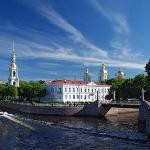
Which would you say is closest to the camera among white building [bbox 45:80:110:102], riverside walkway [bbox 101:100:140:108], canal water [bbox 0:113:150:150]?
canal water [bbox 0:113:150:150]

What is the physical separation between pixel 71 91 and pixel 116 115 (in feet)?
193

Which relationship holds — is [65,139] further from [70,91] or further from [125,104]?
[70,91]

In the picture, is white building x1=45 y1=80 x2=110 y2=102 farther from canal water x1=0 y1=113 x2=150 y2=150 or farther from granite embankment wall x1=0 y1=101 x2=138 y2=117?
canal water x1=0 y1=113 x2=150 y2=150

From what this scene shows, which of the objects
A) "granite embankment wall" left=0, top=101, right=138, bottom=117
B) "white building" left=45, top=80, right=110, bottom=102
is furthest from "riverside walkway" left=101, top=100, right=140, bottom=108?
A: "white building" left=45, top=80, right=110, bottom=102

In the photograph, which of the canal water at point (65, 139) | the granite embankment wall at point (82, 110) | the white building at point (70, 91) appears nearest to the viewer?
the canal water at point (65, 139)

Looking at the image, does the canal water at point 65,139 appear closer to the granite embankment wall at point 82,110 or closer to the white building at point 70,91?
the granite embankment wall at point 82,110

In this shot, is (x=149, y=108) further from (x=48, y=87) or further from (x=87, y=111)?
(x=48, y=87)

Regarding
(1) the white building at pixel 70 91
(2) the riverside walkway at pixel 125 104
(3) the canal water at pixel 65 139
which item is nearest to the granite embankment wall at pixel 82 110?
(2) the riverside walkway at pixel 125 104

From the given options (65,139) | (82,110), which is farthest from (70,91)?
(65,139)

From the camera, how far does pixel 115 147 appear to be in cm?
5419

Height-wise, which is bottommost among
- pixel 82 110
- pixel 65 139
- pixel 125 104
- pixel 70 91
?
pixel 65 139

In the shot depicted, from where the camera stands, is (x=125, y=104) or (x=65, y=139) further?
(x=125, y=104)

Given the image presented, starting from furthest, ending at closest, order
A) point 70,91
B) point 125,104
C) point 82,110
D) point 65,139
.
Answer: point 70,91 < point 82,110 < point 125,104 < point 65,139

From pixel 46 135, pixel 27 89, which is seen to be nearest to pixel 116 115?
pixel 46 135
